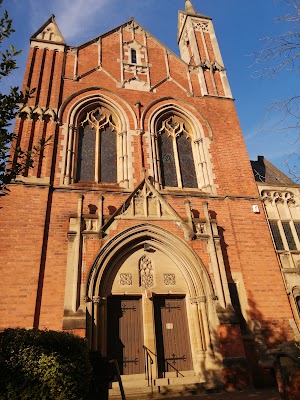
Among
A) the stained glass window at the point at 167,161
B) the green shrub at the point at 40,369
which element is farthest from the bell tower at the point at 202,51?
the green shrub at the point at 40,369

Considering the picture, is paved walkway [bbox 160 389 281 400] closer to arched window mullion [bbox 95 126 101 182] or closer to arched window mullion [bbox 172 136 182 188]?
arched window mullion [bbox 172 136 182 188]

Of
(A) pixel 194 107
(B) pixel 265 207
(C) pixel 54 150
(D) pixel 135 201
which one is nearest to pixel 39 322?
(D) pixel 135 201

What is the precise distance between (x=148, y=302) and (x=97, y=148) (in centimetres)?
612

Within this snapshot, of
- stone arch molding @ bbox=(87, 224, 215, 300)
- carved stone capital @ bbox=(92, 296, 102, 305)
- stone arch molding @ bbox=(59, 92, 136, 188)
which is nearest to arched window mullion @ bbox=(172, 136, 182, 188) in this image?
stone arch molding @ bbox=(59, 92, 136, 188)

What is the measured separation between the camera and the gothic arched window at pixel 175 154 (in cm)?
1217

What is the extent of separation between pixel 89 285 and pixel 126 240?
1674mm

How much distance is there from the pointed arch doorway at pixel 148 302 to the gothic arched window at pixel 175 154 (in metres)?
3.17

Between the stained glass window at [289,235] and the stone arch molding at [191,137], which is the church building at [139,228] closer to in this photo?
the stone arch molding at [191,137]

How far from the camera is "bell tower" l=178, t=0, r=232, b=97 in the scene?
48.3 feet

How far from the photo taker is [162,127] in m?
13.3

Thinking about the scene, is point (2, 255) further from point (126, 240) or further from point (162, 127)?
point (162, 127)

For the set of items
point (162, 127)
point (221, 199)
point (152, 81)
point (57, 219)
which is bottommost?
point (57, 219)

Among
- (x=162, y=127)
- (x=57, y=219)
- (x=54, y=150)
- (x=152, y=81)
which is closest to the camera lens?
(x=57, y=219)

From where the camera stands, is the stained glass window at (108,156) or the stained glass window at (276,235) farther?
the stained glass window at (108,156)
